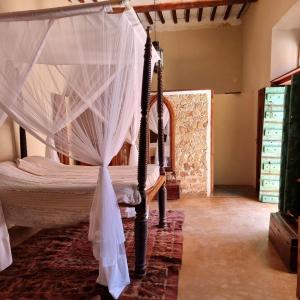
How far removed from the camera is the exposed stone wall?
15.5 ft

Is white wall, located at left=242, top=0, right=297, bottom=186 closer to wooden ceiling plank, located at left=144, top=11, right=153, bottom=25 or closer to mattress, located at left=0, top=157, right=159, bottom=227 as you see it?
wooden ceiling plank, located at left=144, top=11, right=153, bottom=25

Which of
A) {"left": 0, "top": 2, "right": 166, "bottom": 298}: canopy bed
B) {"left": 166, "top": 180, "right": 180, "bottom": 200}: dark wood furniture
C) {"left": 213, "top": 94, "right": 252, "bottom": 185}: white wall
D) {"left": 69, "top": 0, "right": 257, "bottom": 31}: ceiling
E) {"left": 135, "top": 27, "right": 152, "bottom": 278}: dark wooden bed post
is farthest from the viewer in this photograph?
{"left": 213, "top": 94, "right": 252, "bottom": 185}: white wall

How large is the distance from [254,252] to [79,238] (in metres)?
1.88

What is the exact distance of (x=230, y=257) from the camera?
264 cm

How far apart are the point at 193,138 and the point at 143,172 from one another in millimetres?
2766

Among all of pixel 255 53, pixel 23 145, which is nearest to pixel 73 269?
pixel 23 145

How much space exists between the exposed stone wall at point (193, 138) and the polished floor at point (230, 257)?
0.70 metres

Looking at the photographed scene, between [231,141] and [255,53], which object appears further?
[231,141]

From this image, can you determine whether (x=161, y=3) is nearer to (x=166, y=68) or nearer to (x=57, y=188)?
(x=166, y=68)

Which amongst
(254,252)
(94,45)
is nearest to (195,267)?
(254,252)

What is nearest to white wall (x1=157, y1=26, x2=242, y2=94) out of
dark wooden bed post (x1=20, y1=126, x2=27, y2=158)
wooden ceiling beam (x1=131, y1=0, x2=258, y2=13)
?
wooden ceiling beam (x1=131, y1=0, x2=258, y2=13)

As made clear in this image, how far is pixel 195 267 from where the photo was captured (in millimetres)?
2473

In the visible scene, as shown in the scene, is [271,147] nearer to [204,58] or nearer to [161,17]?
[204,58]

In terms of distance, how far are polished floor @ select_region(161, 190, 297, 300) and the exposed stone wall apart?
2.56 feet
